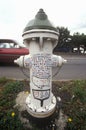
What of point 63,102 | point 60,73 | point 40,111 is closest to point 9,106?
point 40,111

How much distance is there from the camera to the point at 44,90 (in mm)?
3756

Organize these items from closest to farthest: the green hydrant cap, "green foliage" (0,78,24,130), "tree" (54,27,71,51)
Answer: the green hydrant cap → "green foliage" (0,78,24,130) → "tree" (54,27,71,51)

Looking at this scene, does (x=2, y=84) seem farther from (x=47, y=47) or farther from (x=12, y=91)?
(x=47, y=47)

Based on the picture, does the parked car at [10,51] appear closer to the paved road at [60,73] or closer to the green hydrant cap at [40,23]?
the paved road at [60,73]

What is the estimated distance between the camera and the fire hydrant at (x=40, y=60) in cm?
354

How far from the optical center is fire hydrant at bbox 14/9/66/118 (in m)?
3.54

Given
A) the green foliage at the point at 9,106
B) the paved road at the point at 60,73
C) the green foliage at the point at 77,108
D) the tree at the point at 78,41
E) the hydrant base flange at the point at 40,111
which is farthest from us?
the tree at the point at 78,41

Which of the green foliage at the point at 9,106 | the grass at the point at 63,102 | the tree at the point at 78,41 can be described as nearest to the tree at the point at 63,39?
the tree at the point at 78,41

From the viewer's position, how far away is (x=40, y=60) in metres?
3.66

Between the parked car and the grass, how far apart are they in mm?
3864

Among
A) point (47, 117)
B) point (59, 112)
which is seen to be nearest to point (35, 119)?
point (47, 117)

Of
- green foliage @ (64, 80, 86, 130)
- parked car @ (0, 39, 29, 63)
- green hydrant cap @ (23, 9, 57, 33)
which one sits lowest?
green foliage @ (64, 80, 86, 130)

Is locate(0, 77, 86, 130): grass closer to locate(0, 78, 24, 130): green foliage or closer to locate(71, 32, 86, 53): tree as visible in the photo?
locate(0, 78, 24, 130): green foliage

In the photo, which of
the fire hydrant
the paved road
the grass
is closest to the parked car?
the paved road
